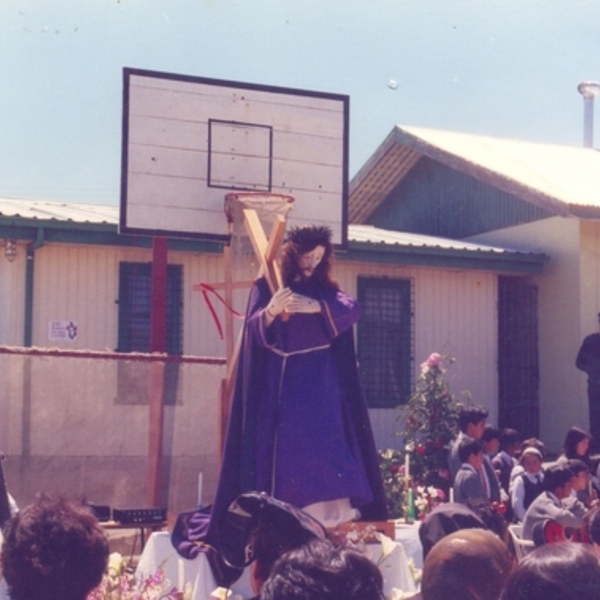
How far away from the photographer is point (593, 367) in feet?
39.9

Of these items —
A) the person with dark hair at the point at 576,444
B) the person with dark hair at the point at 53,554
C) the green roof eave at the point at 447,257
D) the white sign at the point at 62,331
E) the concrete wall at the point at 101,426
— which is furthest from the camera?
the green roof eave at the point at 447,257

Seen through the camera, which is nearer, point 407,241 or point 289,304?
point 289,304

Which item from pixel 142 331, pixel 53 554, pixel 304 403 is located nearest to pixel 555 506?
pixel 304 403

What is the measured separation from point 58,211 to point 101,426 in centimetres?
453

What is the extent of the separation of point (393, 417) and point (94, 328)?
3.66 metres

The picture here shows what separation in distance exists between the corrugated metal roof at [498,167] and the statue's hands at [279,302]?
8.02 metres

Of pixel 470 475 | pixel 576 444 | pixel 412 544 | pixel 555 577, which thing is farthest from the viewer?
pixel 576 444

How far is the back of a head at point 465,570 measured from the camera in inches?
117

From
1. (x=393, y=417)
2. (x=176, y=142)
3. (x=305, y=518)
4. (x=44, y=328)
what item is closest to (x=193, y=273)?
(x=44, y=328)

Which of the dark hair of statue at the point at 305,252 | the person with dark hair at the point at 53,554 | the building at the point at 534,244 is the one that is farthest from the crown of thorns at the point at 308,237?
the building at the point at 534,244

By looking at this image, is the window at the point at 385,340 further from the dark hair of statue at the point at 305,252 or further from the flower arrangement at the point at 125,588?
the flower arrangement at the point at 125,588

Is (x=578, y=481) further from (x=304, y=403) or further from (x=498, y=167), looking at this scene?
(x=498, y=167)

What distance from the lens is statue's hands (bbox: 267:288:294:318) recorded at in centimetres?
529

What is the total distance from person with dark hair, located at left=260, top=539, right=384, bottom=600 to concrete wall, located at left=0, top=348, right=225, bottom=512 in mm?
6002
